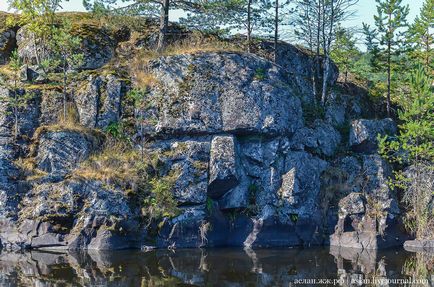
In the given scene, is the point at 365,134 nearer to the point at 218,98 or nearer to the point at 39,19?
the point at 218,98

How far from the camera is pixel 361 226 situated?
72.5 feet

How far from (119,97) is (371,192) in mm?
14077

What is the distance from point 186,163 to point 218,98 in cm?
412

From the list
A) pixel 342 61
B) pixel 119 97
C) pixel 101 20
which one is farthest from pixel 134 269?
pixel 342 61

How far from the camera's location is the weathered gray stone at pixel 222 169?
21828mm

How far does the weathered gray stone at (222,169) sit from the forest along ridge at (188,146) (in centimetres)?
7

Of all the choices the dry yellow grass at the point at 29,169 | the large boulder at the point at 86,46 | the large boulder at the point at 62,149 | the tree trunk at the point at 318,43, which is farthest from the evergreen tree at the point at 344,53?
the dry yellow grass at the point at 29,169

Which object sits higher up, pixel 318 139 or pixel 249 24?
pixel 249 24

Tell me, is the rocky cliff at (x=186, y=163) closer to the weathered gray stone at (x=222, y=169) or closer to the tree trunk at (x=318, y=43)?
the weathered gray stone at (x=222, y=169)

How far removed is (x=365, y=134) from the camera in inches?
995

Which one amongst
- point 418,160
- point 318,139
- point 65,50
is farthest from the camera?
point 318,139

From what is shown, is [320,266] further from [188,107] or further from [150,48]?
[150,48]

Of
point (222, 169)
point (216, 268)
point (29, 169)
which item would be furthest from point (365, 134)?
point (29, 169)

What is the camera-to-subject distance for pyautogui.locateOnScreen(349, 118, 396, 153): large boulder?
82.6ft
